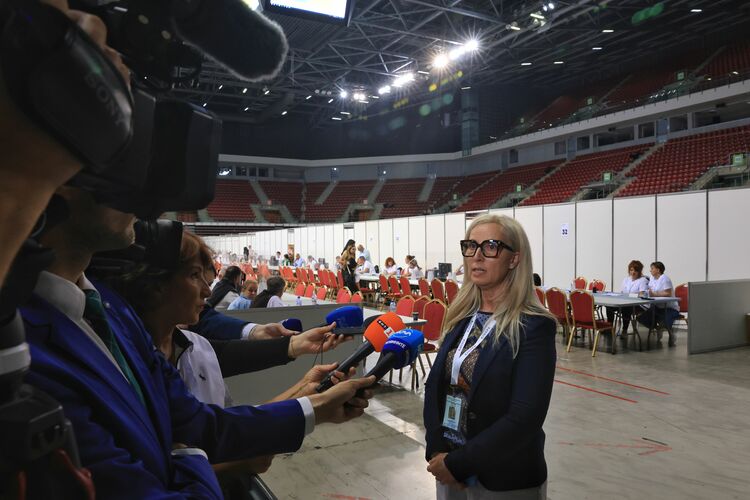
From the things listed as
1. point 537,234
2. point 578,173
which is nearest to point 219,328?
point 537,234

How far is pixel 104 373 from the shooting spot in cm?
70

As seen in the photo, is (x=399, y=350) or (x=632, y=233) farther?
(x=632, y=233)

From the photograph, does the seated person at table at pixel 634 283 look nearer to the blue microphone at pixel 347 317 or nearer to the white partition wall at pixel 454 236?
the white partition wall at pixel 454 236

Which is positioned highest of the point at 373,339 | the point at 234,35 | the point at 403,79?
the point at 403,79

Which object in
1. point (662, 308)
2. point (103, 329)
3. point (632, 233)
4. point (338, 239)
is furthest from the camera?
point (338, 239)

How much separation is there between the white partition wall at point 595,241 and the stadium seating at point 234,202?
2284cm

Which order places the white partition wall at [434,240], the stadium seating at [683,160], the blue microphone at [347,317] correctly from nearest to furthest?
1. the blue microphone at [347,317]
2. the white partition wall at [434,240]
3. the stadium seating at [683,160]

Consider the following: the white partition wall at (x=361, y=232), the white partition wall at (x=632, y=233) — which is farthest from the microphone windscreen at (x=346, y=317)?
the white partition wall at (x=361, y=232)

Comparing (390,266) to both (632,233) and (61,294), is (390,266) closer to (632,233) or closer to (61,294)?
(632,233)

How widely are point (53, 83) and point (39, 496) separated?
345 mm

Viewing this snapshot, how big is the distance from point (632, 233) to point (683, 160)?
9.63 m

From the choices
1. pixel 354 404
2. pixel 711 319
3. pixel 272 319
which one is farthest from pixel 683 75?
pixel 354 404

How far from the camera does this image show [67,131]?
353 millimetres

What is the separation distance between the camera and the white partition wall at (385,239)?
16250mm
